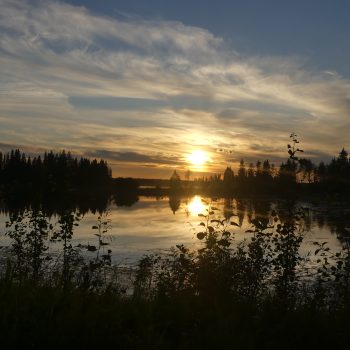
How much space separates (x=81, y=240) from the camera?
26141 millimetres

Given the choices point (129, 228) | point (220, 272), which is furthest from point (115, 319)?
point (129, 228)

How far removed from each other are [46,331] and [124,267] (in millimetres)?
13555

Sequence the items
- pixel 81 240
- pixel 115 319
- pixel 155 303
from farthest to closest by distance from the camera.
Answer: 1. pixel 81 240
2. pixel 155 303
3. pixel 115 319

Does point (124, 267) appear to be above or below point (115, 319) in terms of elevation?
below

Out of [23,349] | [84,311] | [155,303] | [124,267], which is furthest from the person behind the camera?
[124,267]

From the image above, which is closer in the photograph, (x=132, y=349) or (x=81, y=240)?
(x=132, y=349)

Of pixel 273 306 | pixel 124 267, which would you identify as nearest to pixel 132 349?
pixel 273 306

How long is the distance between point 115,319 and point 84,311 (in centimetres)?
69

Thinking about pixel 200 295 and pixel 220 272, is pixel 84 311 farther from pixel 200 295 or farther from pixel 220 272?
pixel 220 272

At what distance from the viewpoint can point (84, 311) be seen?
6.95 m

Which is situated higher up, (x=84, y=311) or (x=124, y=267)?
(x=84, y=311)

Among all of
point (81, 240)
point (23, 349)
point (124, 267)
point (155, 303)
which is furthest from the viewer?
point (81, 240)

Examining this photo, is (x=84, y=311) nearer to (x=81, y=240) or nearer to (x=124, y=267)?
(x=124, y=267)

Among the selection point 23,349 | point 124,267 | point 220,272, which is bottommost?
point 124,267
